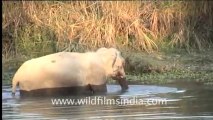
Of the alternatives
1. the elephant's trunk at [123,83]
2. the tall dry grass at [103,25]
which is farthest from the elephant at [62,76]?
the tall dry grass at [103,25]

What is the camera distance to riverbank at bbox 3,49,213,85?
13.0m

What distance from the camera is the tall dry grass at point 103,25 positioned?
54.3 ft

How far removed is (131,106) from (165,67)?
448 cm

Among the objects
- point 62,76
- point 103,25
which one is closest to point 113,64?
point 62,76

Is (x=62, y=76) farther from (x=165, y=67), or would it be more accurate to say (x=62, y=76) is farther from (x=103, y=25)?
(x=103, y=25)

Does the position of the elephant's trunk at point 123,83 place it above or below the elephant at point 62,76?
below

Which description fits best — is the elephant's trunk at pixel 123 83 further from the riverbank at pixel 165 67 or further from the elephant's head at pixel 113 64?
the riverbank at pixel 165 67

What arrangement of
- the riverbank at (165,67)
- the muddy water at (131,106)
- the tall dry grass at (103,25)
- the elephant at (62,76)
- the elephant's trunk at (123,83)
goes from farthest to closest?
the tall dry grass at (103,25)
the riverbank at (165,67)
the elephant's trunk at (123,83)
the elephant at (62,76)
the muddy water at (131,106)

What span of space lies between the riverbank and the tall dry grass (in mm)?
537

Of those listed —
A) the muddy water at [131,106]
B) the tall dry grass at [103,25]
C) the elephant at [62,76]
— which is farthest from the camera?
the tall dry grass at [103,25]

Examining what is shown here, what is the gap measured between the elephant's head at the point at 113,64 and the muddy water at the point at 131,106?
34 centimetres

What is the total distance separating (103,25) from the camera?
1678 cm

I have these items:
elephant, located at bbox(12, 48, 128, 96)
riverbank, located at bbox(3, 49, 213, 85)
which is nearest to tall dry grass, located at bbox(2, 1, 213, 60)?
riverbank, located at bbox(3, 49, 213, 85)

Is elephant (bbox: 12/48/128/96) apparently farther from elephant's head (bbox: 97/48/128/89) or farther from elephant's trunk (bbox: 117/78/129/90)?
elephant's head (bbox: 97/48/128/89)
